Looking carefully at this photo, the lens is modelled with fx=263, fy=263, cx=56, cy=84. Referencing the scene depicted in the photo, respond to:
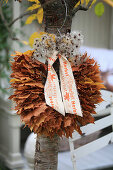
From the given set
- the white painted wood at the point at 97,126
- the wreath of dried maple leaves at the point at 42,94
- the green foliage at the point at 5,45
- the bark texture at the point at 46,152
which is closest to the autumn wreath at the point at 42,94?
the wreath of dried maple leaves at the point at 42,94

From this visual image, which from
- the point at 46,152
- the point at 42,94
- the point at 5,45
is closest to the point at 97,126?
the point at 46,152

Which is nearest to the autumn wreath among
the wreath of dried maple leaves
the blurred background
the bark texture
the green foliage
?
the wreath of dried maple leaves

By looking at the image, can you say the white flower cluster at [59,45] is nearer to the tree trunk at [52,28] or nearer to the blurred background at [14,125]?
the tree trunk at [52,28]

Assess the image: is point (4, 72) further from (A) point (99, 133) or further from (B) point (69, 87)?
(B) point (69, 87)

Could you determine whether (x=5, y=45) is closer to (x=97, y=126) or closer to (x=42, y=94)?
(x=97, y=126)

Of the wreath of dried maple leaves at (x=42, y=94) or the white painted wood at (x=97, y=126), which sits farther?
the white painted wood at (x=97, y=126)

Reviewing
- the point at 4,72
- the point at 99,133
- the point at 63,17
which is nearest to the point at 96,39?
the point at 4,72

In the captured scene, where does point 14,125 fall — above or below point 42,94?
below

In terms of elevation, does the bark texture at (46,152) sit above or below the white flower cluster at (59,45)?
below
